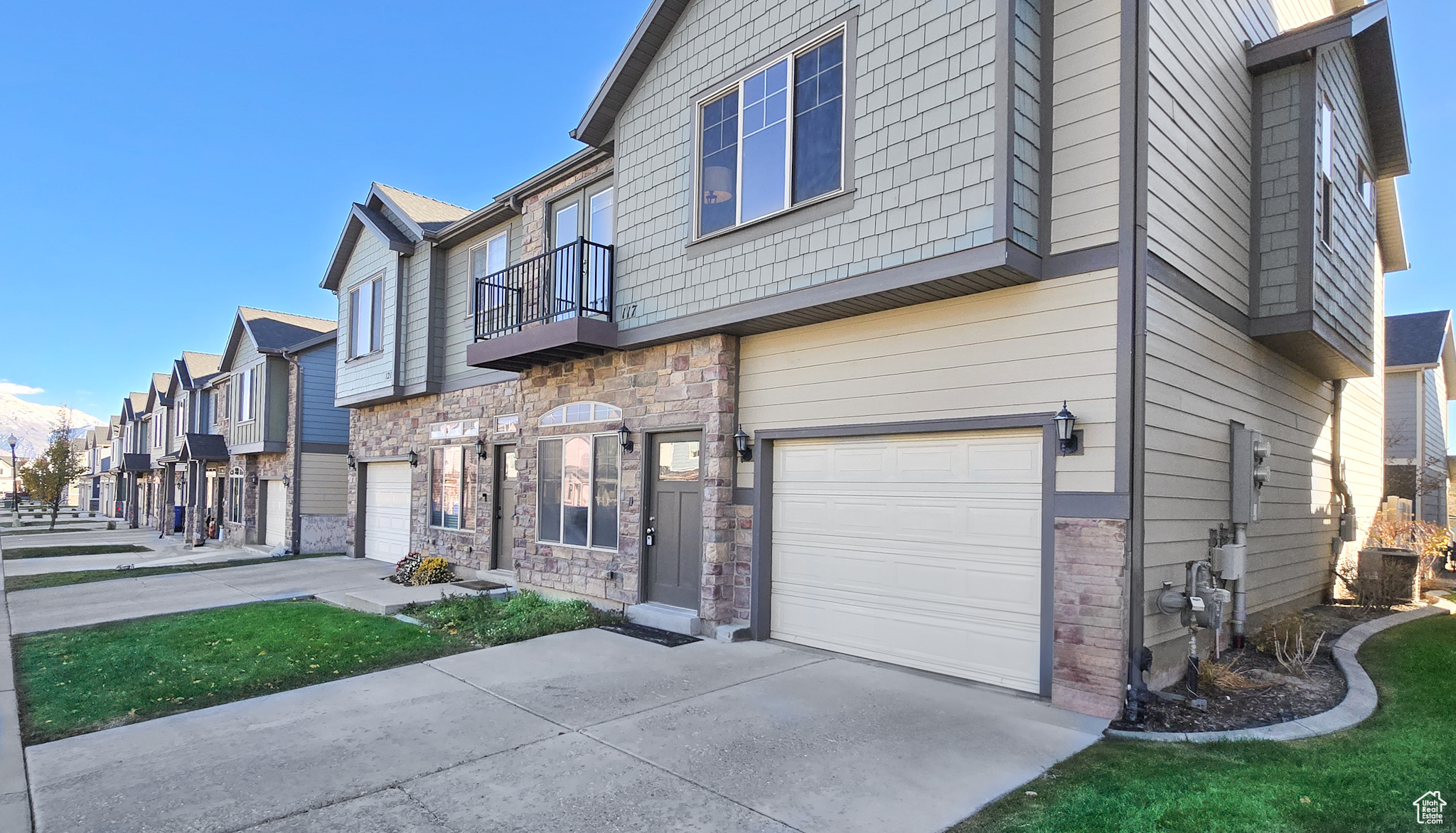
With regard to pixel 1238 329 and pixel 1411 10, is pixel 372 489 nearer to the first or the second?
pixel 1238 329

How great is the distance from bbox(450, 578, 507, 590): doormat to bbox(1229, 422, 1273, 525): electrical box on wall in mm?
9504

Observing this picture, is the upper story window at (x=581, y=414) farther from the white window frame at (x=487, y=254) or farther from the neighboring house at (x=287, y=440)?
the neighboring house at (x=287, y=440)

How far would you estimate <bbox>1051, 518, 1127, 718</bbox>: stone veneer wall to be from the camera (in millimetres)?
5500

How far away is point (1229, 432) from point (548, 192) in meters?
9.10


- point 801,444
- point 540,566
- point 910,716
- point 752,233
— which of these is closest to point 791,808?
point 910,716

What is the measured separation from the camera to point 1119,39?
19.1 feet

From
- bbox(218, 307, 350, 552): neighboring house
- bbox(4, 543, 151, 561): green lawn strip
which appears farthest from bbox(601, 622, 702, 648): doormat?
Result: bbox(4, 543, 151, 561): green lawn strip

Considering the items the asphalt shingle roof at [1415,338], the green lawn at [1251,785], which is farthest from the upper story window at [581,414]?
the asphalt shingle roof at [1415,338]

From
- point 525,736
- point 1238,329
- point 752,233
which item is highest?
point 752,233

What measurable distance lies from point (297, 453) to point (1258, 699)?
67.5ft

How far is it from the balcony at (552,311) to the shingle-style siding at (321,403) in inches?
437

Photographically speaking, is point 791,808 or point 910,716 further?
point 910,716

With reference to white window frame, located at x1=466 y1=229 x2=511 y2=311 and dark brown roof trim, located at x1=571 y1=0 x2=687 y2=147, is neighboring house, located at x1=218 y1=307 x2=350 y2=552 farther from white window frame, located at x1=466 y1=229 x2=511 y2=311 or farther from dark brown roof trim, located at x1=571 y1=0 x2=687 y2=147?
dark brown roof trim, located at x1=571 y1=0 x2=687 y2=147

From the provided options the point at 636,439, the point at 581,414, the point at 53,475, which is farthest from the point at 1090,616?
the point at 53,475
